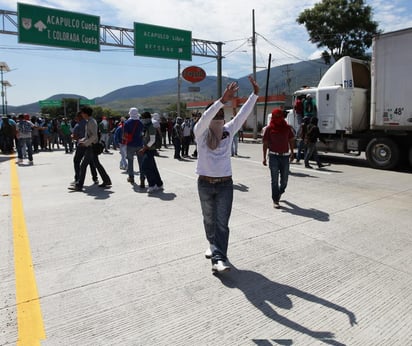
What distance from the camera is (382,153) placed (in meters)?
10.9

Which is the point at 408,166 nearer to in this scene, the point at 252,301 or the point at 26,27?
the point at 252,301

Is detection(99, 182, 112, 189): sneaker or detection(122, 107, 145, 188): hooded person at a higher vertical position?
detection(122, 107, 145, 188): hooded person

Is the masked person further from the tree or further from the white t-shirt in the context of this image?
the tree

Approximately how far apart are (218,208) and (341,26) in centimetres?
2729

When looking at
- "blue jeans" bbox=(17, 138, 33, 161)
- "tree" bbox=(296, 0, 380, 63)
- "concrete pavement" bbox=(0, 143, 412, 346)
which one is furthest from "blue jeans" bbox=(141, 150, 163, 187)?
"tree" bbox=(296, 0, 380, 63)

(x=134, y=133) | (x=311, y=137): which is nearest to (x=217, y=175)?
(x=134, y=133)

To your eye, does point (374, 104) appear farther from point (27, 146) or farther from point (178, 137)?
point (27, 146)

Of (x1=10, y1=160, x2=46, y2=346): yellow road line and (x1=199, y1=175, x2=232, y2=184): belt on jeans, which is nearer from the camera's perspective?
(x1=10, y1=160, x2=46, y2=346): yellow road line

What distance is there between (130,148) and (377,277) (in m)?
5.90

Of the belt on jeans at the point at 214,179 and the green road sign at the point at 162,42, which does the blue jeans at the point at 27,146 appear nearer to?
the green road sign at the point at 162,42

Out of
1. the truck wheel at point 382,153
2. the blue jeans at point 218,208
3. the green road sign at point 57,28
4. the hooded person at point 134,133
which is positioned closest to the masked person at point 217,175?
the blue jeans at point 218,208

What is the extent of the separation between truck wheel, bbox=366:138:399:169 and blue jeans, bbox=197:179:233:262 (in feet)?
28.8

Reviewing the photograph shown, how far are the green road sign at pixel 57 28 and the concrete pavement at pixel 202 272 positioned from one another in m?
13.3

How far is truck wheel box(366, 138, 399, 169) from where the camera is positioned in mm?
10596
